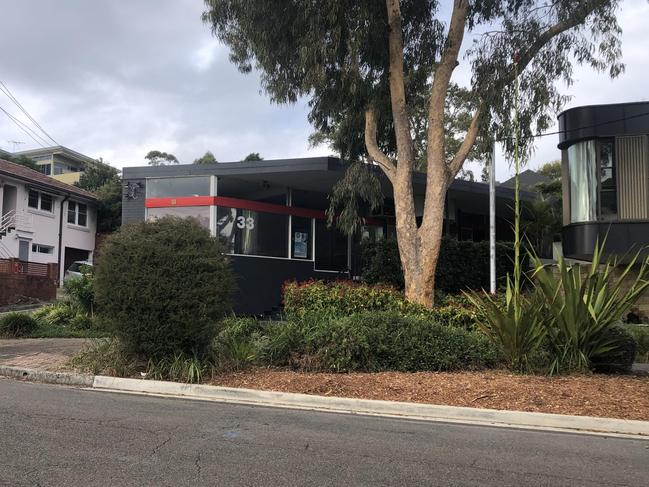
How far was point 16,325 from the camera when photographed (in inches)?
604

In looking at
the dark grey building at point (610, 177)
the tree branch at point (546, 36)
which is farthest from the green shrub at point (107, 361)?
the dark grey building at point (610, 177)

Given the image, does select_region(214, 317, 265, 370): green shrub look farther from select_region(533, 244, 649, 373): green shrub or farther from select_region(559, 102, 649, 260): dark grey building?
select_region(559, 102, 649, 260): dark grey building

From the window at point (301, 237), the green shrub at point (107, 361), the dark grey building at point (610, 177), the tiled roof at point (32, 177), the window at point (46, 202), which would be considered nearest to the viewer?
the green shrub at point (107, 361)

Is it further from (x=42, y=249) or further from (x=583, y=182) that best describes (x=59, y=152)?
(x=583, y=182)

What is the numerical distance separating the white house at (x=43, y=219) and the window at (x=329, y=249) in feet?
55.3

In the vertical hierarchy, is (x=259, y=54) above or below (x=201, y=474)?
above

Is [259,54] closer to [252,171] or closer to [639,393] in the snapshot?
[252,171]

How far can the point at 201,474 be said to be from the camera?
4.88 metres

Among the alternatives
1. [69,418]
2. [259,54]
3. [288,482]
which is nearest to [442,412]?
[288,482]

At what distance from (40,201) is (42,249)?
8.60 ft

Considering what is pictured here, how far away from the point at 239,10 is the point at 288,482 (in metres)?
11.3

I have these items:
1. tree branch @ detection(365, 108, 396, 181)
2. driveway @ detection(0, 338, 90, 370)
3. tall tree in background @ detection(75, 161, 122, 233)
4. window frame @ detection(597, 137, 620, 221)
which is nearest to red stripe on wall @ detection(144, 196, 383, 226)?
driveway @ detection(0, 338, 90, 370)

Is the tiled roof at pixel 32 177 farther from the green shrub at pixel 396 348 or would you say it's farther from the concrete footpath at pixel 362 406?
the green shrub at pixel 396 348

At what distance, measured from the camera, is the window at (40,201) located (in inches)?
1206
